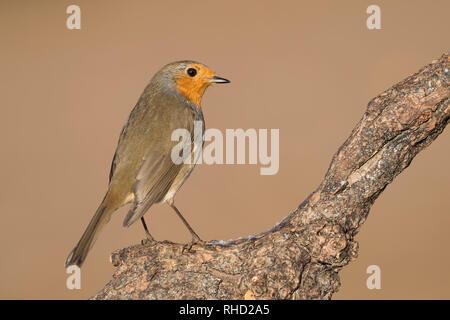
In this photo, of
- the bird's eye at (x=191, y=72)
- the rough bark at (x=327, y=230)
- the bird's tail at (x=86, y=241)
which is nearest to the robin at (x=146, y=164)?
the bird's tail at (x=86, y=241)

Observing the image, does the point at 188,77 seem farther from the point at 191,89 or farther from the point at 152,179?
the point at 152,179

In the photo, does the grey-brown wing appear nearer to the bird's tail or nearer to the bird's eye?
the bird's tail

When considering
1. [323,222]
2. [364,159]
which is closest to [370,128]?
[364,159]

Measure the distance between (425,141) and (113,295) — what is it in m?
1.69

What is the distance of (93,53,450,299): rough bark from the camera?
2.37 metres

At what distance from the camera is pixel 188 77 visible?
3.46m

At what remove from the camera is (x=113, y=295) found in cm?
253

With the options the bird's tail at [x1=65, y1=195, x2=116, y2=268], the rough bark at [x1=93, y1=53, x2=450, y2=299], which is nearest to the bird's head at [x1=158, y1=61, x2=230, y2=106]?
the bird's tail at [x1=65, y1=195, x2=116, y2=268]

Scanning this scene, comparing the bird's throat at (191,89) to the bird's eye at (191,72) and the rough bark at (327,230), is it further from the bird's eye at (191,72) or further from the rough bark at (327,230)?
the rough bark at (327,230)

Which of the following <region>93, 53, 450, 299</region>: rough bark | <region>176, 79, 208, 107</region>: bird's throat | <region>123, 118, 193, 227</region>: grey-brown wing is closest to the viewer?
<region>93, 53, 450, 299</region>: rough bark

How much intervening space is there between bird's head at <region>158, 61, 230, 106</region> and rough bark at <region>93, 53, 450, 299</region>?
125 cm

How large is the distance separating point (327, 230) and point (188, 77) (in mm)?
1558

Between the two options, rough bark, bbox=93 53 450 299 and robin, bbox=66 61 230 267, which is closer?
rough bark, bbox=93 53 450 299

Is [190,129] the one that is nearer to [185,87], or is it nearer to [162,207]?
[185,87]
